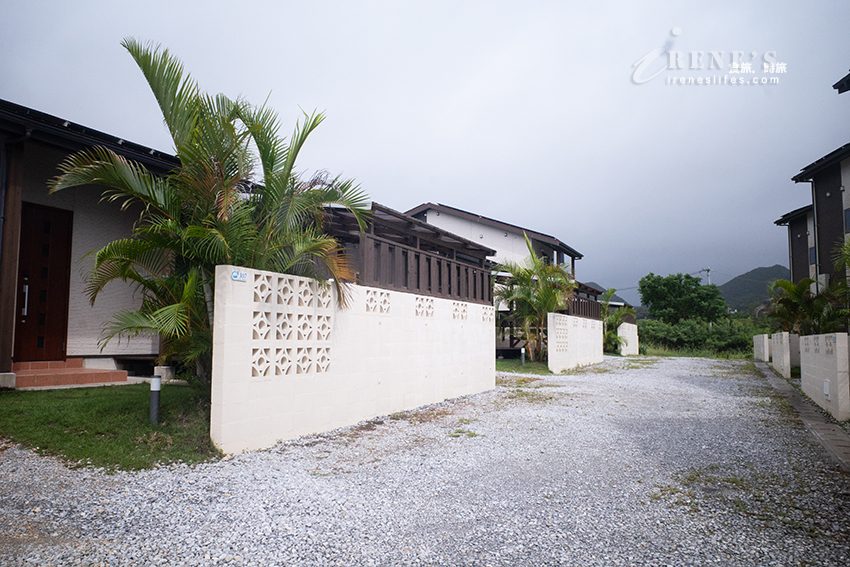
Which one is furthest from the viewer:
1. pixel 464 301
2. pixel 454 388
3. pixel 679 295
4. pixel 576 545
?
pixel 679 295

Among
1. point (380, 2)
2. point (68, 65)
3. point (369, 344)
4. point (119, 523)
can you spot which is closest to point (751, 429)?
point (369, 344)

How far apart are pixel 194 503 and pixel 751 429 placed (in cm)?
680

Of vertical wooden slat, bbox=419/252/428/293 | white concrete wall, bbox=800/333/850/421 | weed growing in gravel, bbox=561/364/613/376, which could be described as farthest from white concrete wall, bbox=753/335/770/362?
vertical wooden slat, bbox=419/252/428/293

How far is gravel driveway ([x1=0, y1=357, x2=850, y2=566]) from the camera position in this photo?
2.79 metres

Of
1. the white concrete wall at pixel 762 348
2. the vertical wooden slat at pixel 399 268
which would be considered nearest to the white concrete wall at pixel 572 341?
the white concrete wall at pixel 762 348

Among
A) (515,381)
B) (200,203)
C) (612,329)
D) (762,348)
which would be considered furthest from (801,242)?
(200,203)

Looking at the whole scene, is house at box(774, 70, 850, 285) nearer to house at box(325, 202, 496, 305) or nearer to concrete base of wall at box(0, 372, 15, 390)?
house at box(325, 202, 496, 305)

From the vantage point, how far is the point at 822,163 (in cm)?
1614

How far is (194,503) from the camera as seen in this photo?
3.44m

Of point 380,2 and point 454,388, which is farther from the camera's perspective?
point 380,2

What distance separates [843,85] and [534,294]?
8.75 metres

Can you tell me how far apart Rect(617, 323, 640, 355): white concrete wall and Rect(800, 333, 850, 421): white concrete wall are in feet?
54.3

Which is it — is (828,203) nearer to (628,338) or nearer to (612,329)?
(612,329)

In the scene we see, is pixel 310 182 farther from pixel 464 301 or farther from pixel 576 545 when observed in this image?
pixel 464 301
